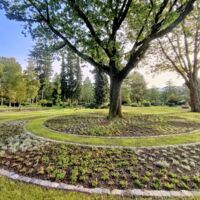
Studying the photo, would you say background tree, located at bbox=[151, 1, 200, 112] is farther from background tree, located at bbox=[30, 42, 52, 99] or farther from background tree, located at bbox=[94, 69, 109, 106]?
background tree, located at bbox=[30, 42, 52, 99]

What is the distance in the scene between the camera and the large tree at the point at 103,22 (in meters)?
8.45

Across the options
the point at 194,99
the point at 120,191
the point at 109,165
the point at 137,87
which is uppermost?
the point at 137,87

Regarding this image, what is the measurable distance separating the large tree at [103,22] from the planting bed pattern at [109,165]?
4801 mm

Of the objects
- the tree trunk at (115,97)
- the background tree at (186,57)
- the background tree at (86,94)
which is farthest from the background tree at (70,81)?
the tree trunk at (115,97)

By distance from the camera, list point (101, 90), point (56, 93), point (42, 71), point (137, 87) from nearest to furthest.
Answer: point (101, 90) → point (56, 93) → point (42, 71) → point (137, 87)

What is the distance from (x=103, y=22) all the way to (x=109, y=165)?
6.73m

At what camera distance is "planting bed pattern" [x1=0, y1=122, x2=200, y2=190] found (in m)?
3.70

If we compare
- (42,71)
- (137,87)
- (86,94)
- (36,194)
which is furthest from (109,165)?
(42,71)

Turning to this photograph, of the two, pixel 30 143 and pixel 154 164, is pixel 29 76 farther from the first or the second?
pixel 154 164

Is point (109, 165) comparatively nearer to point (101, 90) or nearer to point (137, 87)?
point (101, 90)

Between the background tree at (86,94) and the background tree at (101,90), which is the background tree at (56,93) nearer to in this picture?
the background tree at (86,94)

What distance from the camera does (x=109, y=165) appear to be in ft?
14.1

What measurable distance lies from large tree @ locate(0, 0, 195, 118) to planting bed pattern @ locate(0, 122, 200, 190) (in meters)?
4.80

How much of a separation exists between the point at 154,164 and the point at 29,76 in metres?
23.5
